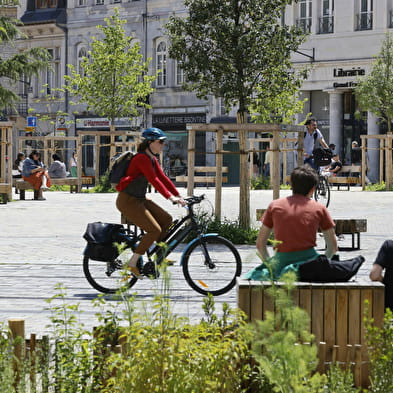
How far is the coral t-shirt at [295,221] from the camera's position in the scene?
6.37 m

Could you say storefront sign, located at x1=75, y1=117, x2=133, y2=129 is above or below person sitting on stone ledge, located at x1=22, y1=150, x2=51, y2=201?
above

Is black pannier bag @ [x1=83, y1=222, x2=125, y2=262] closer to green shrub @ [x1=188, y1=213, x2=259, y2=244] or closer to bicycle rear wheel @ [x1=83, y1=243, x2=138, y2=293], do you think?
bicycle rear wheel @ [x1=83, y1=243, x2=138, y2=293]

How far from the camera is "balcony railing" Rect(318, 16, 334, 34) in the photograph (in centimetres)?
4728

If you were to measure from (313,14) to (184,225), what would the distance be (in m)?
39.4

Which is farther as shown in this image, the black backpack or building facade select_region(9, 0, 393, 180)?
building facade select_region(9, 0, 393, 180)

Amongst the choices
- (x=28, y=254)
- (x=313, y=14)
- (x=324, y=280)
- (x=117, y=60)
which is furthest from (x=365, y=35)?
(x=324, y=280)

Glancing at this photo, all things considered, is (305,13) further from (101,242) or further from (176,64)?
(101,242)

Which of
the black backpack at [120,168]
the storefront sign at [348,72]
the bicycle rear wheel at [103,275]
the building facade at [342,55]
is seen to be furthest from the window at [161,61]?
the black backpack at [120,168]

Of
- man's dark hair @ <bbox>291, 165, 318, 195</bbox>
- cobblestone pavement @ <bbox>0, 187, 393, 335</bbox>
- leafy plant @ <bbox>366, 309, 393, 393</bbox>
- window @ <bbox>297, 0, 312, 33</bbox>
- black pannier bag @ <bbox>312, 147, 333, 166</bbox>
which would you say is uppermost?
window @ <bbox>297, 0, 312, 33</bbox>

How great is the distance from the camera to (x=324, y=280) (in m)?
5.84

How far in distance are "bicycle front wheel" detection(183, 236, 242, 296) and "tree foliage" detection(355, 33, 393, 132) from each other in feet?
96.8

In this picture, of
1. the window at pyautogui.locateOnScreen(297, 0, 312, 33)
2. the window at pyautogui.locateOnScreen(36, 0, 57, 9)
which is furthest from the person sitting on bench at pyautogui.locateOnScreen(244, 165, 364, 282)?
the window at pyautogui.locateOnScreen(36, 0, 57, 9)

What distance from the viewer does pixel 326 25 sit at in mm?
47531

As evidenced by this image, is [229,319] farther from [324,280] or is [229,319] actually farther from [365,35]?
[365,35]
